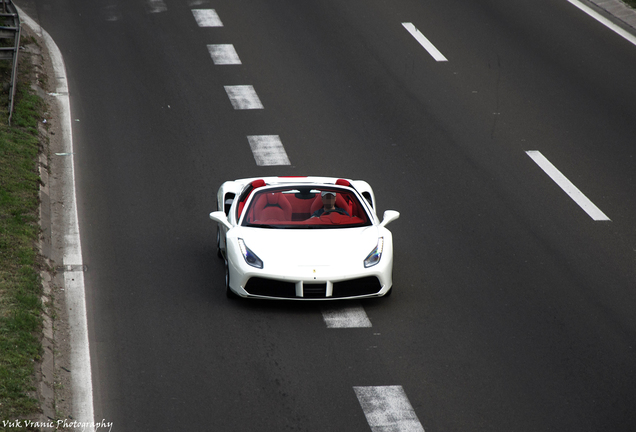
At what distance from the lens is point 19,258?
391 inches

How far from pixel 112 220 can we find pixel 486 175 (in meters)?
6.00

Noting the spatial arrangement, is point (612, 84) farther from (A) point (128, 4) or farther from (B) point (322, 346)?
(A) point (128, 4)

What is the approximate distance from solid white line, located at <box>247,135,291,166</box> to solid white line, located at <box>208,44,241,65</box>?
4464 millimetres

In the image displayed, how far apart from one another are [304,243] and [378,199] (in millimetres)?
3604

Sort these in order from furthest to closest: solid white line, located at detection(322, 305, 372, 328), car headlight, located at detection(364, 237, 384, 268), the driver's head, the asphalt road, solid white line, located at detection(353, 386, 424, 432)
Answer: the driver's head, car headlight, located at detection(364, 237, 384, 268), solid white line, located at detection(322, 305, 372, 328), the asphalt road, solid white line, located at detection(353, 386, 424, 432)

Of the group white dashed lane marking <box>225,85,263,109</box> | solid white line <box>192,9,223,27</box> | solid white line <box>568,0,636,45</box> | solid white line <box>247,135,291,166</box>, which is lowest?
solid white line <box>192,9,223,27</box>

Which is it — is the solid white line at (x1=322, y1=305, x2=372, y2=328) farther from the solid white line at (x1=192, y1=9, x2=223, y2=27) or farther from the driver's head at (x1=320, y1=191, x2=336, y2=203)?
the solid white line at (x1=192, y1=9, x2=223, y2=27)

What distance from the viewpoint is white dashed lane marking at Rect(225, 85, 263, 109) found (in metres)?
16.9

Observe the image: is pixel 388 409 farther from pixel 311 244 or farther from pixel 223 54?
pixel 223 54

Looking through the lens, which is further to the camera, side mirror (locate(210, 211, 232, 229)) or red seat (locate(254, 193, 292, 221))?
red seat (locate(254, 193, 292, 221))

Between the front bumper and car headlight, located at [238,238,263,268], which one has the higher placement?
car headlight, located at [238,238,263,268]

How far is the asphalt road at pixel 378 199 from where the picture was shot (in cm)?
791

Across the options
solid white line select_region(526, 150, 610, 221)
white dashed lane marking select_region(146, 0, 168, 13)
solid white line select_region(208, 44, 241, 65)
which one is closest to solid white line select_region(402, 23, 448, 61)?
solid white line select_region(208, 44, 241, 65)

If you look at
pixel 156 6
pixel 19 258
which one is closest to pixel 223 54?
pixel 156 6
